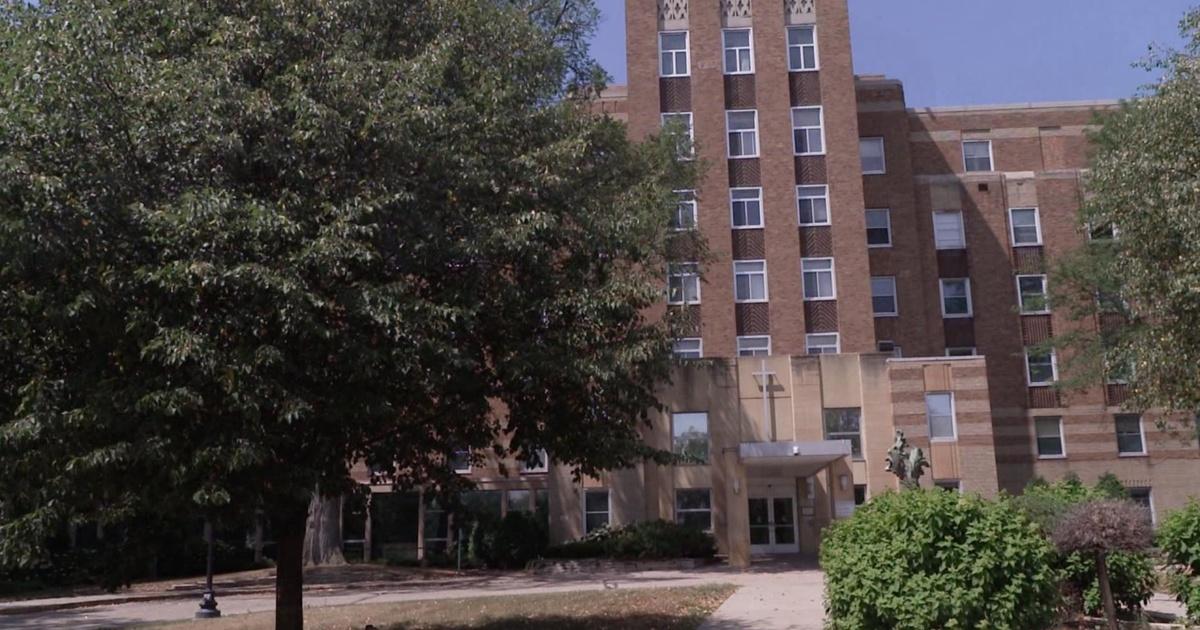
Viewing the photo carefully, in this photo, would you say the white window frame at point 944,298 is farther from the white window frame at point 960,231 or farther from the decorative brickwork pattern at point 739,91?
the decorative brickwork pattern at point 739,91

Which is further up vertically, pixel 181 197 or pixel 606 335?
pixel 181 197

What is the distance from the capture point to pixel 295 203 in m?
12.3

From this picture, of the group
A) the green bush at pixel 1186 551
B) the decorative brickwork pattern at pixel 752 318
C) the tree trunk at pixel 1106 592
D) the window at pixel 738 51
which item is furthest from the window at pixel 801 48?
the tree trunk at pixel 1106 592

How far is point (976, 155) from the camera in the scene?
5125 centimetres

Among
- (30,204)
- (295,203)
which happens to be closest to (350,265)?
(295,203)

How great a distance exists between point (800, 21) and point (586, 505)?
21.5m

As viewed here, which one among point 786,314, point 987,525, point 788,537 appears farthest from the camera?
point 786,314

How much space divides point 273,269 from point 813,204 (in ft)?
116

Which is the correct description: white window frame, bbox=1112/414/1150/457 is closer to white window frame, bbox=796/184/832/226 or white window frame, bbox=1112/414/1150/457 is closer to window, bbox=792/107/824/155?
white window frame, bbox=796/184/832/226

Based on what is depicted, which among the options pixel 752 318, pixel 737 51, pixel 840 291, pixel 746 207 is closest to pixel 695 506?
pixel 752 318

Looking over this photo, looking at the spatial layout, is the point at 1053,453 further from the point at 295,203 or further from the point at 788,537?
the point at 295,203

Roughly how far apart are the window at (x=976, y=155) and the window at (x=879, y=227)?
5421mm

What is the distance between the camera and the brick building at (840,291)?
38.4 metres

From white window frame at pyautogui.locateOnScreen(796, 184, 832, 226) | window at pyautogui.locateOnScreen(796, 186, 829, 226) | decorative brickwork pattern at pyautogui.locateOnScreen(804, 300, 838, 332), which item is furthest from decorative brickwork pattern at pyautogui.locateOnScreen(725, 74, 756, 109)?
decorative brickwork pattern at pyautogui.locateOnScreen(804, 300, 838, 332)
